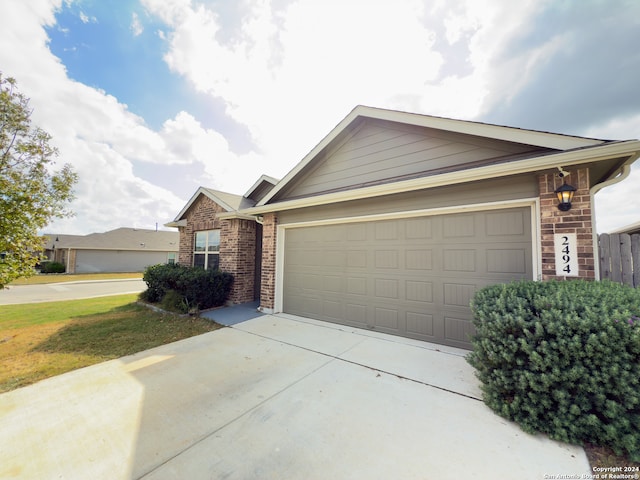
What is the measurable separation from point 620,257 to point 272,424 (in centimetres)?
627

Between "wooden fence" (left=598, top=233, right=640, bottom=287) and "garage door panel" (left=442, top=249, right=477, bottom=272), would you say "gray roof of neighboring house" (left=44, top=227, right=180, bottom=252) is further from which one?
"wooden fence" (left=598, top=233, right=640, bottom=287)

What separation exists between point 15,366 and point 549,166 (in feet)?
29.5

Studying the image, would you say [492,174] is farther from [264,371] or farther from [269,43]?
[269,43]

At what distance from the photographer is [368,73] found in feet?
20.7

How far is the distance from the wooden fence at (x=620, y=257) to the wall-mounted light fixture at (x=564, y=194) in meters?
1.75

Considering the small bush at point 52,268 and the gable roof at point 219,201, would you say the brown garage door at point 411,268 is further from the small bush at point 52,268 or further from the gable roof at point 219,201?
the small bush at point 52,268

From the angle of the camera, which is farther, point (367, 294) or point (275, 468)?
point (367, 294)

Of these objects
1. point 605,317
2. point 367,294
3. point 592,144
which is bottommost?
point 367,294

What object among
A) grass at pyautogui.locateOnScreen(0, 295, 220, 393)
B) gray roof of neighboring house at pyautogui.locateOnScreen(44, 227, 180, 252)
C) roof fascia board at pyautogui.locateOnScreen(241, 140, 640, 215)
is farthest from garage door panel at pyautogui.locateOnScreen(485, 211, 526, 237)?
gray roof of neighboring house at pyautogui.locateOnScreen(44, 227, 180, 252)

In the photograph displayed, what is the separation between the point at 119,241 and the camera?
28.9 metres

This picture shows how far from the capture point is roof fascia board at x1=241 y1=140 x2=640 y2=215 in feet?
10.4

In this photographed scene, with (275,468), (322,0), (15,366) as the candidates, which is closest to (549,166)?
(275,468)

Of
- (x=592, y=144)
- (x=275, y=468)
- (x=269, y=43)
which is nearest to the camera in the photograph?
A: (x=275, y=468)

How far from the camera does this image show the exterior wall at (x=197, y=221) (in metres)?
9.43
